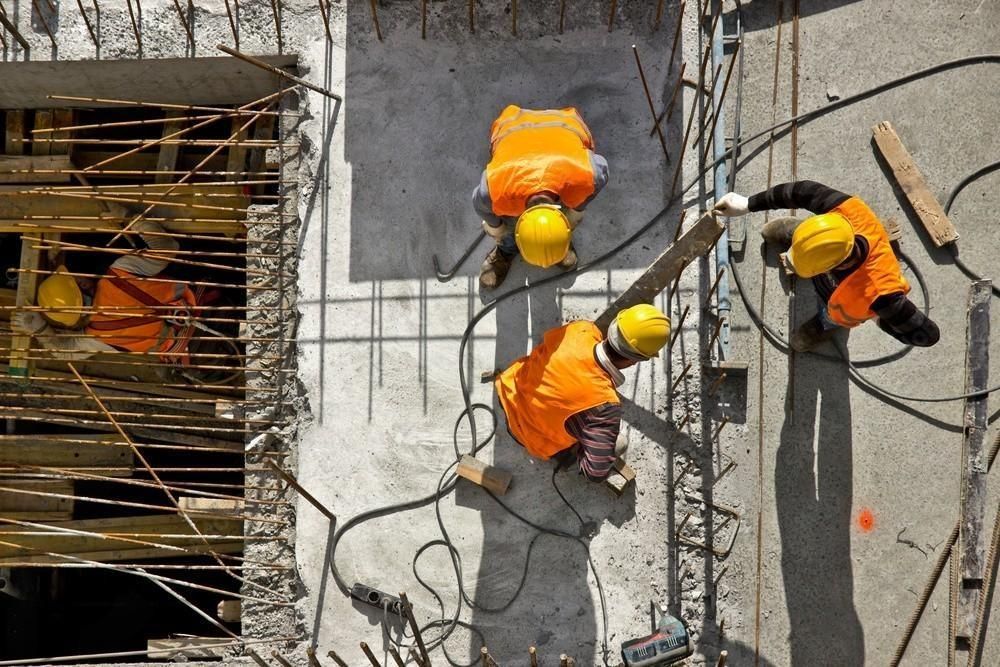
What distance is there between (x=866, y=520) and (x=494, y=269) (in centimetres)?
373

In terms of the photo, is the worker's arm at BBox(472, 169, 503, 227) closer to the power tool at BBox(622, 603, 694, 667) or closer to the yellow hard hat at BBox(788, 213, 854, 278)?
the yellow hard hat at BBox(788, 213, 854, 278)

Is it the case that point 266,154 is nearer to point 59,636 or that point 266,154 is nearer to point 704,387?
point 704,387

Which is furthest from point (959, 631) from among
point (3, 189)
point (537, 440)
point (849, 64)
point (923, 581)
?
point (3, 189)

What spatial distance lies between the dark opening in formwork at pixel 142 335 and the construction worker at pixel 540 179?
2060 mm

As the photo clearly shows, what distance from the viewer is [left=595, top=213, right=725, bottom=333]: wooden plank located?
533 cm

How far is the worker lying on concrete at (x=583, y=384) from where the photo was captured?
5289mm

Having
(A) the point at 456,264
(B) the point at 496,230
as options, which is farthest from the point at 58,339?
(B) the point at 496,230

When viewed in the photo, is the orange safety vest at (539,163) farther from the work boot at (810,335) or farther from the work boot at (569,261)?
the work boot at (810,335)

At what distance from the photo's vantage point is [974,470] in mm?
5246

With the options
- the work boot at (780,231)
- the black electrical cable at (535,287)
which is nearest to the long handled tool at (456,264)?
the black electrical cable at (535,287)

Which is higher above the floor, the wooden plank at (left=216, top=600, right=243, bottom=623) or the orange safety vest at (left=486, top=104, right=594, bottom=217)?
the orange safety vest at (left=486, top=104, right=594, bottom=217)

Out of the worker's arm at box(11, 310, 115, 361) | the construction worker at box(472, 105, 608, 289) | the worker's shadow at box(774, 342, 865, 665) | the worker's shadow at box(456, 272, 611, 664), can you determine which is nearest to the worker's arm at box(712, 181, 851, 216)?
the construction worker at box(472, 105, 608, 289)

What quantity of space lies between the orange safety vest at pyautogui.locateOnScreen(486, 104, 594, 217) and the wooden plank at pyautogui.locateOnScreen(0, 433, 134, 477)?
4.88 m

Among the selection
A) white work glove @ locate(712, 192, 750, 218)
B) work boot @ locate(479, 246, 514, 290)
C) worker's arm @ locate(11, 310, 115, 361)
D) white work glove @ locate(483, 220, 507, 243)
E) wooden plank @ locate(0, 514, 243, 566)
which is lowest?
wooden plank @ locate(0, 514, 243, 566)
